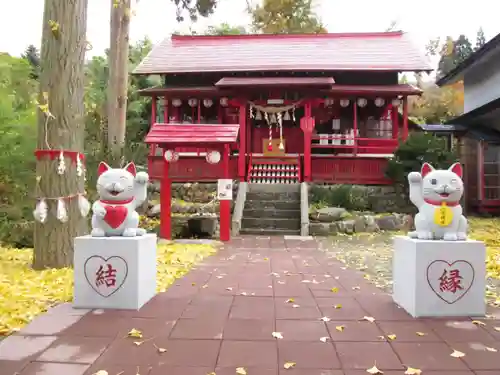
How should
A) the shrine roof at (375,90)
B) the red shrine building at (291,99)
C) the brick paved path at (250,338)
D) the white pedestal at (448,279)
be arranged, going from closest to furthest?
the brick paved path at (250,338)
the white pedestal at (448,279)
the red shrine building at (291,99)
the shrine roof at (375,90)

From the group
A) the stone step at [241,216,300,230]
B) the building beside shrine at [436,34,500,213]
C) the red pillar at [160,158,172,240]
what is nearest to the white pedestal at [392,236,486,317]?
the red pillar at [160,158,172,240]

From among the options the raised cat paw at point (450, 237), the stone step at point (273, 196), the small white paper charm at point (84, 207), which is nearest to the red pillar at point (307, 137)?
the stone step at point (273, 196)

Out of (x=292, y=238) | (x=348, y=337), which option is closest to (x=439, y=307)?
(x=348, y=337)

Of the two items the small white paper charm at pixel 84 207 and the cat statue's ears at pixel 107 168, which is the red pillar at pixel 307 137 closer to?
the small white paper charm at pixel 84 207

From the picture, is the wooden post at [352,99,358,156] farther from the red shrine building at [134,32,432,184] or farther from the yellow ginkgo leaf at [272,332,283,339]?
the yellow ginkgo leaf at [272,332,283,339]

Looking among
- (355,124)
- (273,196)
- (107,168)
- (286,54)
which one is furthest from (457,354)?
(286,54)

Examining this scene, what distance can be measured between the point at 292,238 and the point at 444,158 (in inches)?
190

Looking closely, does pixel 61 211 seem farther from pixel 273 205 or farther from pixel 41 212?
pixel 273 205

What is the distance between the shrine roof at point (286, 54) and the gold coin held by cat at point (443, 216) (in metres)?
11.8

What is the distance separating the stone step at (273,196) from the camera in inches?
508

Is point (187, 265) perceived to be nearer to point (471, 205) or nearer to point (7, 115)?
point (7, 115)

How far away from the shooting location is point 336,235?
449 inches

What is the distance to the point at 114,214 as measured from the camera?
4594 mm

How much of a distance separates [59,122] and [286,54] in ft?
42.1
